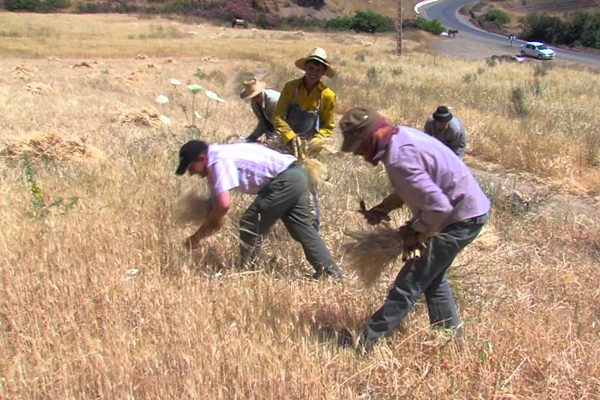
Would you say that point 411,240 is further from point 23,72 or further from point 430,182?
point 23,72

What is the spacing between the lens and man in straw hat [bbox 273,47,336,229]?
4.41 meters

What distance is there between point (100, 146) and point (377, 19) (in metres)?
63.2

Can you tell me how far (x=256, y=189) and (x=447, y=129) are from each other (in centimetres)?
288

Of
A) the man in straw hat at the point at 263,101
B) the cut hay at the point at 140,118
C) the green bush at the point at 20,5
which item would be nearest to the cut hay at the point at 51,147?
the man in straw hat at the point at 263,101

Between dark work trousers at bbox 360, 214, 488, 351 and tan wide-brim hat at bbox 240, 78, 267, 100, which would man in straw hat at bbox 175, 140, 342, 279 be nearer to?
dark work trousers at bbox 360, 214, 488, 351

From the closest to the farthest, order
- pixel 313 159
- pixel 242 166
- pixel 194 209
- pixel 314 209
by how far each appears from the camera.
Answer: pixel 242 166, pixel 194 209, pixel 313 159, pixel 314 209

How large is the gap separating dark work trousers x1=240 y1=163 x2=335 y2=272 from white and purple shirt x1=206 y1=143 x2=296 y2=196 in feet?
0.22

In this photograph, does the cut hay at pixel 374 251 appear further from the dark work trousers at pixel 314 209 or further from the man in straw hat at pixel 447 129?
the man in straw hat at pixel 447 129

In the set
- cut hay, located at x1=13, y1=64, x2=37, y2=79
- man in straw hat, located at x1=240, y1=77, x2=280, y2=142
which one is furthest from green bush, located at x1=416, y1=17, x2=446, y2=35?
man in straw hat, located at x1=240, y1=77, x2=280, y2=142

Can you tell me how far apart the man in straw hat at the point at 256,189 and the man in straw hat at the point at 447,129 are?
238cm

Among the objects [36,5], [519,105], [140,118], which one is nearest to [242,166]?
[140,118]

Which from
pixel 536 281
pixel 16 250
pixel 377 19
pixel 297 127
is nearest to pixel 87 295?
pixel 16 250

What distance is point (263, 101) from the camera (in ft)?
16.4

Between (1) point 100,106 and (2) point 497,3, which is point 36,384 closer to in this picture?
(1) point 100,106
